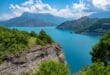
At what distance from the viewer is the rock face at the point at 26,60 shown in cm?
5488

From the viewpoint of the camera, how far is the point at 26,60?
57812 millimetres

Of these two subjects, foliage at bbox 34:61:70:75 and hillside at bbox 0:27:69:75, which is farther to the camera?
hillside at bbox 0:27:69:75

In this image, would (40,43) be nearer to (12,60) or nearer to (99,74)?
(12,60)

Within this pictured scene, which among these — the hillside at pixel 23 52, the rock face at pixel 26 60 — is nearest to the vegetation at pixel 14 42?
the hillside at pixel 23 52

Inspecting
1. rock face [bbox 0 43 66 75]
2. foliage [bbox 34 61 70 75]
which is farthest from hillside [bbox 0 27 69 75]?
foliage [bbox 34 61 70 75]

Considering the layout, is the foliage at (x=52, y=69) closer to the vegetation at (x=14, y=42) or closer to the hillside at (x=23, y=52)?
the hillside at (x=23, y=52)

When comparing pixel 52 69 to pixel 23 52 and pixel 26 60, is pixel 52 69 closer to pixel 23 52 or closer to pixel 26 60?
pixel 26 60

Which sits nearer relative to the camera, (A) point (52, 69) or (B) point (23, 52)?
(A) point (52, 69)

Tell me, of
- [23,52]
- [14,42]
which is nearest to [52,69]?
[23,52]

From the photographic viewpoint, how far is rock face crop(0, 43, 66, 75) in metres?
54.9

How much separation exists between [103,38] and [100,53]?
3135 millimetres

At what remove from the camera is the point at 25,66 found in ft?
188

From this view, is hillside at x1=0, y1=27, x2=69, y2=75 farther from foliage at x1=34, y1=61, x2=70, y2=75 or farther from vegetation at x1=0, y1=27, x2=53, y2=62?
foliage at x1=34, y1=61, x2=70, y2=75

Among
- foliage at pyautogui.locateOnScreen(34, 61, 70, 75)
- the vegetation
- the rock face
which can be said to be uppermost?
the vegetation
